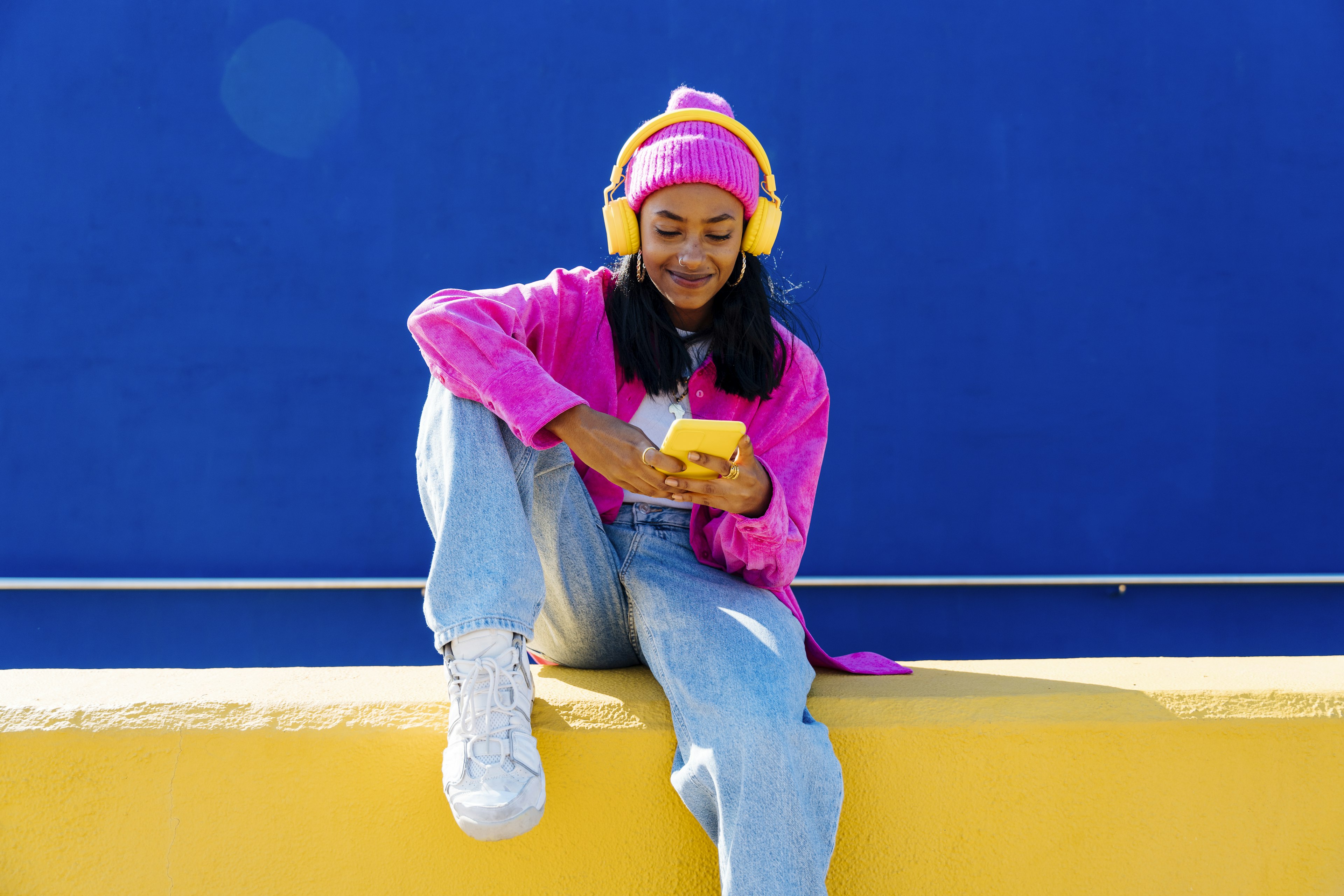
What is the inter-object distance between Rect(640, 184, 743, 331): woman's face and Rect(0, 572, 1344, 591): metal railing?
184 centimetres

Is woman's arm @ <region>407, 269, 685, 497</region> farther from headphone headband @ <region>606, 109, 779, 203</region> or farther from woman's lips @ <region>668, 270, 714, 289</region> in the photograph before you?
headphone headband @ <region>606, 109, 779, 203</region>

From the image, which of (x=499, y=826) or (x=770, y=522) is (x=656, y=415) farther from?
(x=499, y=826)

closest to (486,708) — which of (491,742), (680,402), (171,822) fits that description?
(491,742)

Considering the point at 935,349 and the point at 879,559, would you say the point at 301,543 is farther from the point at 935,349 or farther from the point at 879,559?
the point at 935,349

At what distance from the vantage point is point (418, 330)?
4.49ft

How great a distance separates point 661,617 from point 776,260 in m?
2.22

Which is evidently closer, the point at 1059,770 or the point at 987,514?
the point at 1059,770

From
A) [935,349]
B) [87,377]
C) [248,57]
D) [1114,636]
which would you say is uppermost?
[248,57]

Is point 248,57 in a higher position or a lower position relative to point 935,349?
higher

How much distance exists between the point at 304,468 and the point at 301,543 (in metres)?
0.28

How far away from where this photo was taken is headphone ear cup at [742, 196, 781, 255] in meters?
1.67

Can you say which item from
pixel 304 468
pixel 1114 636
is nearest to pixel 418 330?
pixel 304 468

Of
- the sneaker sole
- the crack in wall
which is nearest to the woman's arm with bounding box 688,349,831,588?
the sneaker sole

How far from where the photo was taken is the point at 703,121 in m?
1.64
